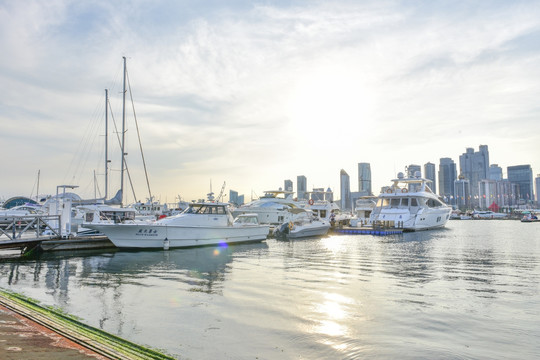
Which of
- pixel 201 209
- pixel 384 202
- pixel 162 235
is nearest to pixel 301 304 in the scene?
pixel 162 235

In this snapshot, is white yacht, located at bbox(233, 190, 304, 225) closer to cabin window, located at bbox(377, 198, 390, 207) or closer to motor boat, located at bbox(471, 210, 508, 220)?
cabin window, located at bbox(377, 198, 390, 207)

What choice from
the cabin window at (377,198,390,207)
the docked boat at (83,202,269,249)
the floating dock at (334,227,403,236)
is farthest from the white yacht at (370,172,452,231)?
the docked boat at (83,202,269,249)

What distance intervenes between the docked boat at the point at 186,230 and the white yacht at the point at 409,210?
26162 mm

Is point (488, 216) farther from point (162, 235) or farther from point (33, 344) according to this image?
point (33, 344)

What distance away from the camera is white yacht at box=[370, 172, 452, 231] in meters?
50.0

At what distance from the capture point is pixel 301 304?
1144 cm

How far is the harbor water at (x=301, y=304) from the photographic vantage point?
8.02 metres

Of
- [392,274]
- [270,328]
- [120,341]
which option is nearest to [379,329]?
[270,328]

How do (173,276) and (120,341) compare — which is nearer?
(120,341)

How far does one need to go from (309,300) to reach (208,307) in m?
3.30

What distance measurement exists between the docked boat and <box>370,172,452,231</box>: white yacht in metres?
26.2

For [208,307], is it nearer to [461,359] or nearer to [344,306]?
[344,306]

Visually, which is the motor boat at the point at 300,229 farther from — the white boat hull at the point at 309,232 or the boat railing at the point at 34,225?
the boat railing at the point at 34,225

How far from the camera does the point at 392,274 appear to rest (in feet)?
56.5
